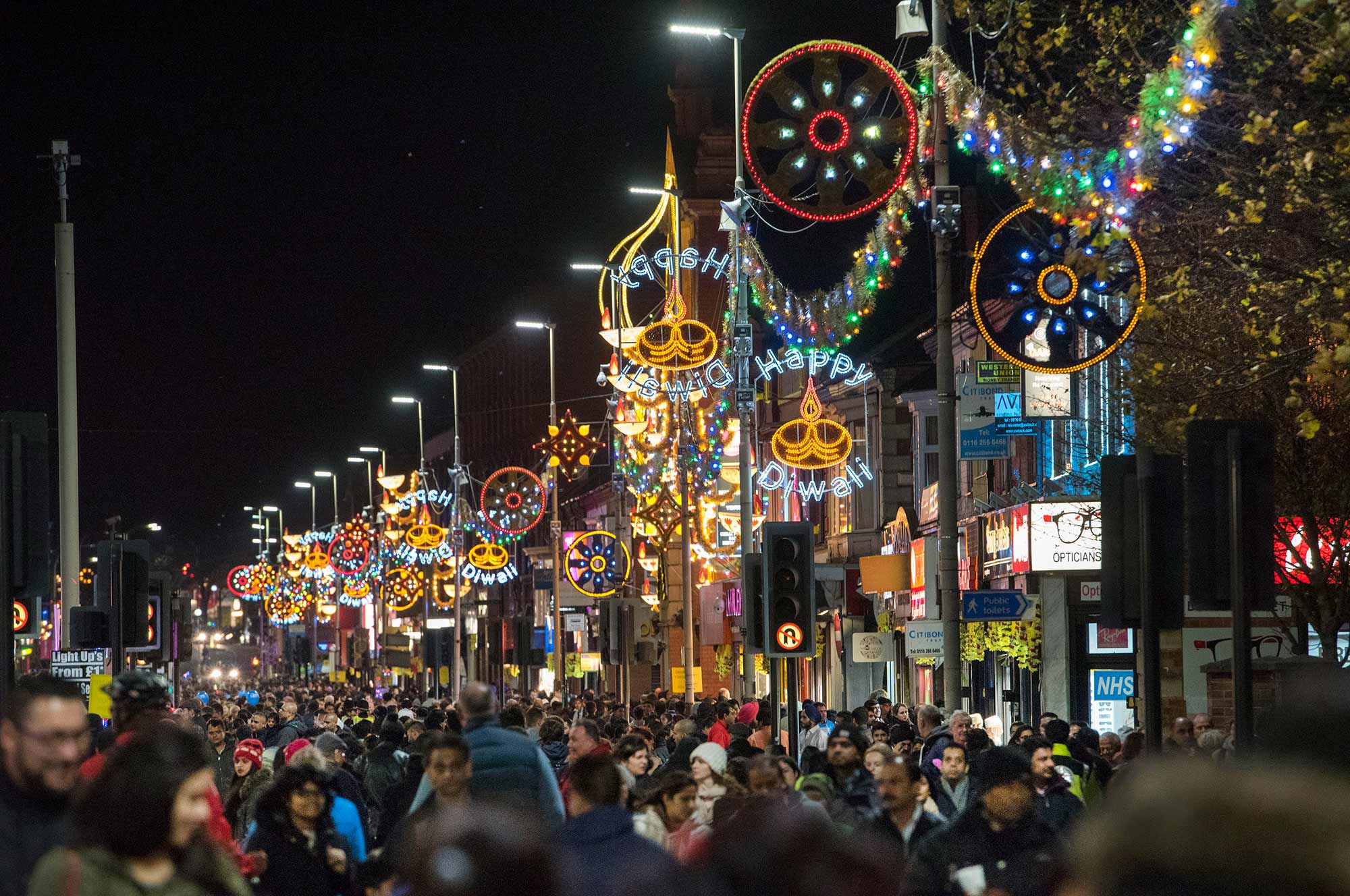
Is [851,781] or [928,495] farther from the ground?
[928,495]

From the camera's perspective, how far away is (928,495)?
38812mm

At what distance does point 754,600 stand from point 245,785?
603 cm

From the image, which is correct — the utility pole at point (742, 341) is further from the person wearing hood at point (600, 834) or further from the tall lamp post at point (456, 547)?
the tall lamp post at point (456, 547)

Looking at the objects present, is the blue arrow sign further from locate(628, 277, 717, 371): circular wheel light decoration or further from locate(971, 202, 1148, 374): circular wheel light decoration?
locate(628, 277, 717, 371): circular wheel light decoration

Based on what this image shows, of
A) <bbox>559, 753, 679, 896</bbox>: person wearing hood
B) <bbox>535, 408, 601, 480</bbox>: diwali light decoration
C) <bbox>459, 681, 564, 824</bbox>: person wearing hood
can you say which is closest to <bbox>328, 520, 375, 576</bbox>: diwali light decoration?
<bbox>535, 408, 601, 480</bbox>: diwali light decoration

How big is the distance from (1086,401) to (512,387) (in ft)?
254

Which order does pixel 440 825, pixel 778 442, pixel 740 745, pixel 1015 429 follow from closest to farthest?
pixel 440 825 → pixel 740 745 → pixel 1015 429 → pixel 778 442

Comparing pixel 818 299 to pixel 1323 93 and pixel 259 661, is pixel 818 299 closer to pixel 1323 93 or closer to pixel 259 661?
pixel 1323 93

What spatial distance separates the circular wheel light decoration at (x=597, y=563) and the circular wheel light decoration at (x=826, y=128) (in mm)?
30323

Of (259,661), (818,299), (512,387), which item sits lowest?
(259,661)

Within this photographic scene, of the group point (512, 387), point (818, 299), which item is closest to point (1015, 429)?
point (818, 299)

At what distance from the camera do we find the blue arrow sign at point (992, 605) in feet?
73.3

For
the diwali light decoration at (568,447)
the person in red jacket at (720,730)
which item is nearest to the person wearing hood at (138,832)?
the person in red jacket at (720,730)

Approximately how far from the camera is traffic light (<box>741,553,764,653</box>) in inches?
682
